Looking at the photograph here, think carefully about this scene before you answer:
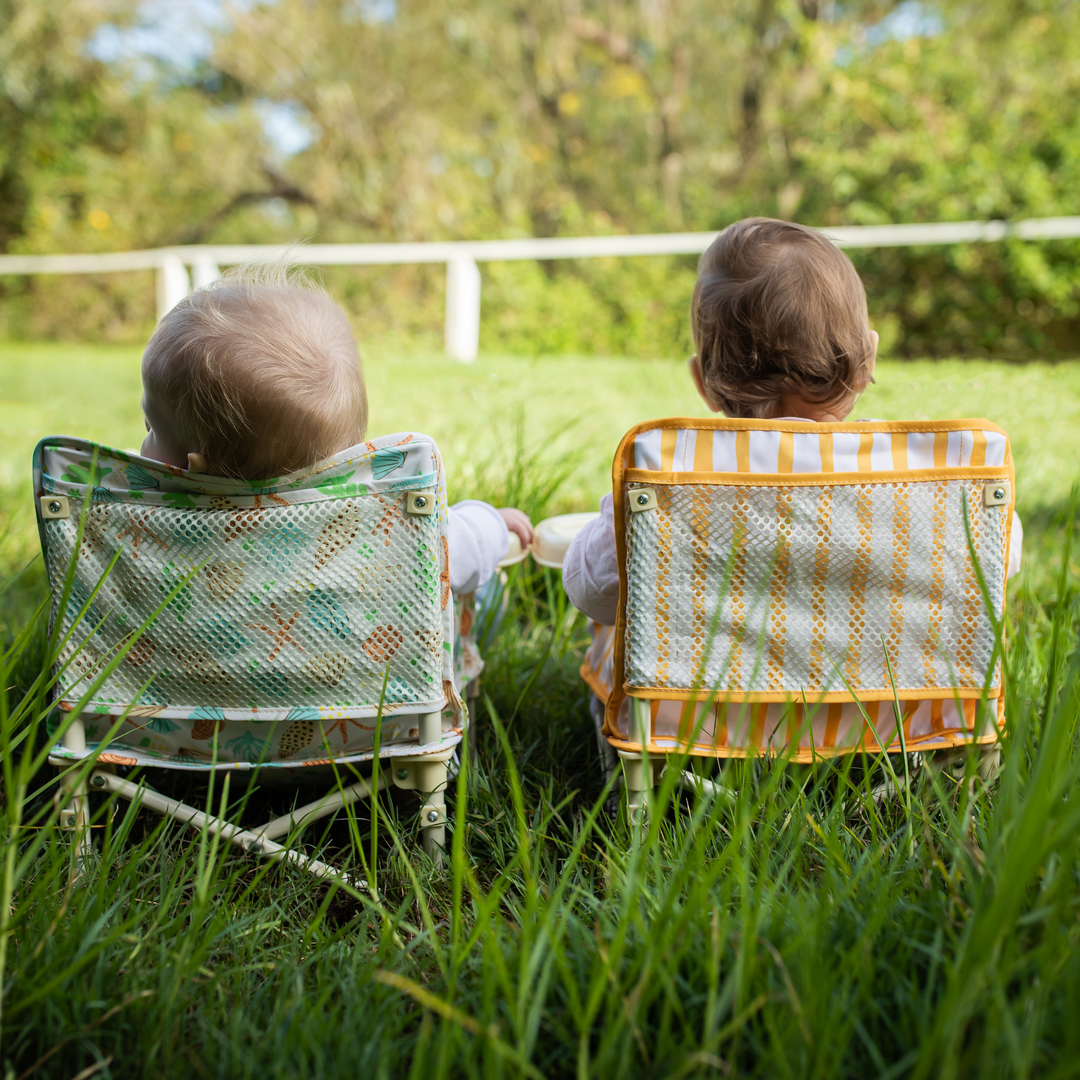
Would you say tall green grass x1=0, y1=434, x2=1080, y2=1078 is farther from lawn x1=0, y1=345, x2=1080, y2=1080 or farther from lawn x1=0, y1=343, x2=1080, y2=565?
lawn x1=0, y1=343, x2=1080, y2=565

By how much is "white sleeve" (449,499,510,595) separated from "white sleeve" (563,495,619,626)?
16 cm

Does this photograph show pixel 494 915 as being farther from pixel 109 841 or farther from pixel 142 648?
pixel 142 648

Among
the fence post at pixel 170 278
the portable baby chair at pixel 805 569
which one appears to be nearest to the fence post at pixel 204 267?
the fence post at pixel 170 278

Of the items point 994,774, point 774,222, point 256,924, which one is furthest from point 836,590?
point 256,924

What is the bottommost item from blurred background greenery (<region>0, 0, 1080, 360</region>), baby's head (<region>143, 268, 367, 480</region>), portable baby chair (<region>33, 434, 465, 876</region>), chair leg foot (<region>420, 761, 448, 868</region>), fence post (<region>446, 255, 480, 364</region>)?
chair leg foot (<region>420, 761, 448, 868</region>)

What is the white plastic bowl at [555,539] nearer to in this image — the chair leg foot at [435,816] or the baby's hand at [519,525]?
the baby's hand at [519,525]

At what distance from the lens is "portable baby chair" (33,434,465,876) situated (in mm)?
1315

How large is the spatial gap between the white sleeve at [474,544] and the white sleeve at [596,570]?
162 mm

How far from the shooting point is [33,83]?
13023 millimetres

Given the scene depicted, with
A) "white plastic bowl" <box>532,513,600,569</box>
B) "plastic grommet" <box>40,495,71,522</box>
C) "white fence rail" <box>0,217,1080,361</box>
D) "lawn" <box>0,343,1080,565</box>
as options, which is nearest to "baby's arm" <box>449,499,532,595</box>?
"white plastic bowl" <box>532,513,600,569</box>

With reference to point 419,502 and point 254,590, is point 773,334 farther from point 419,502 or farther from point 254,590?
point 254,590

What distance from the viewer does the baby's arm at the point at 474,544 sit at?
1.59 meters

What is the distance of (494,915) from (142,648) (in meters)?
0.67

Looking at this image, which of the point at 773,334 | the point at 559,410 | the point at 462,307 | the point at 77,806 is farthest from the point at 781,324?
the point at 462,307
